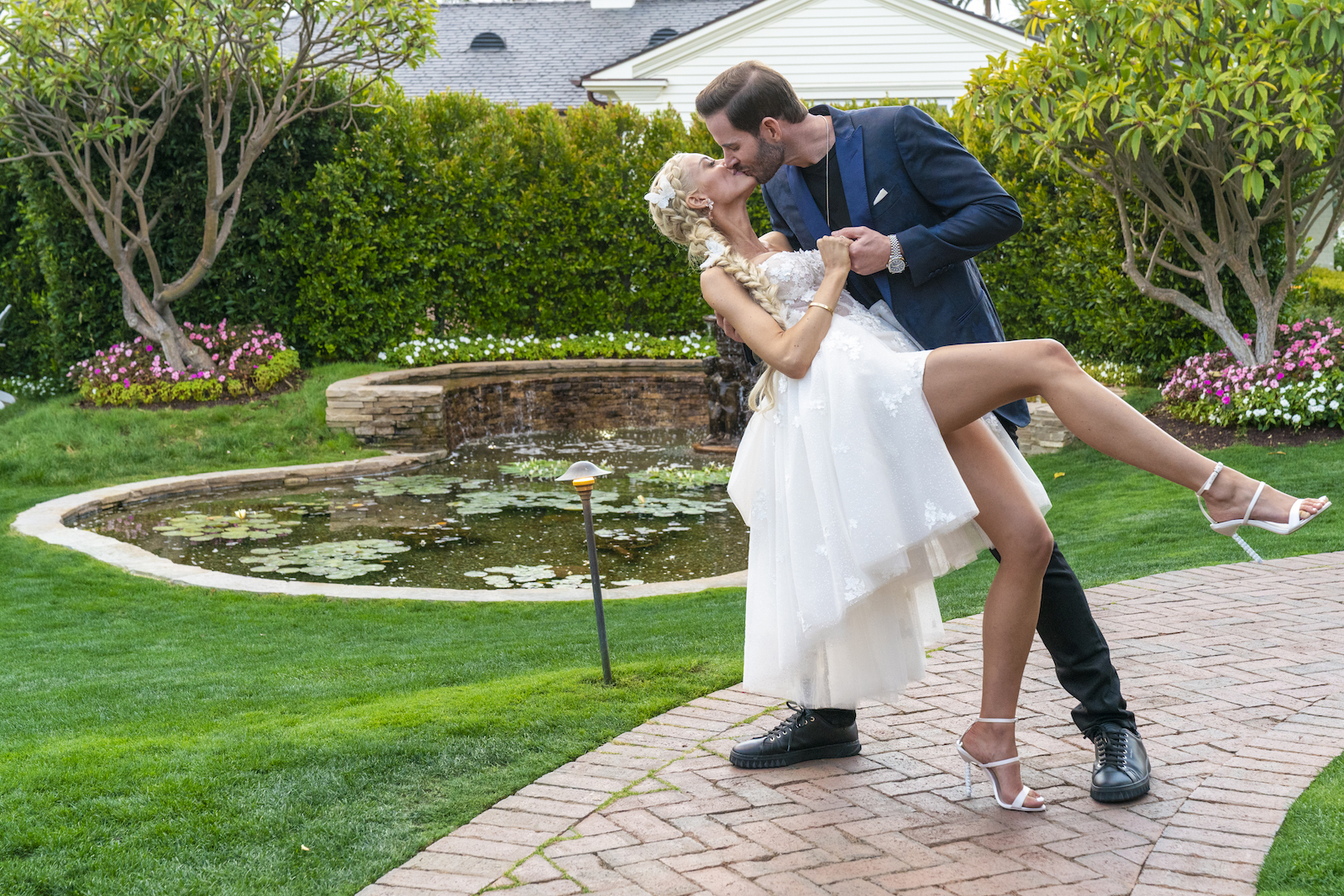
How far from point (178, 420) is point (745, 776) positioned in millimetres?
9954

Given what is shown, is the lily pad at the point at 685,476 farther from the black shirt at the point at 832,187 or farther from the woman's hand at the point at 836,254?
the woman's hand at the point at 836,254

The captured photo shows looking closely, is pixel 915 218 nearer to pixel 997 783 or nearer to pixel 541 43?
pixel 997 783

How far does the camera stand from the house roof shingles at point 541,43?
73.2ft

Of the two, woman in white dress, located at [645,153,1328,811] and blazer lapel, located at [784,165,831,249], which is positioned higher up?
blazer lapel, located at [784,165,831,249]

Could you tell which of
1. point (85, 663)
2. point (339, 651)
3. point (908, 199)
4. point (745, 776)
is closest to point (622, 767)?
point (745, 776)

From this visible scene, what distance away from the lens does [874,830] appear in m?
2.82

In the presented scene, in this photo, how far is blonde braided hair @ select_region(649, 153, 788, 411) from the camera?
2.95 m

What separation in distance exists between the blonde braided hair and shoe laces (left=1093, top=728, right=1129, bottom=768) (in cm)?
124

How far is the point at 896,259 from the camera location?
9.53ft

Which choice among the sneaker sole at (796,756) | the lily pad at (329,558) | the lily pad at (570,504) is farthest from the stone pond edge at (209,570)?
the sneaker sole at (796,756)

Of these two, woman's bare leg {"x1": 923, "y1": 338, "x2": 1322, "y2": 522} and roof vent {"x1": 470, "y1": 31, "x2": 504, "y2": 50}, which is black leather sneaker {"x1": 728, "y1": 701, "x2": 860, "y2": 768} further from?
roof vent {"x1": 470, "y1": 31, "x2": 504, "y2": 50}

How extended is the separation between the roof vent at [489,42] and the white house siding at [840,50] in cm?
452

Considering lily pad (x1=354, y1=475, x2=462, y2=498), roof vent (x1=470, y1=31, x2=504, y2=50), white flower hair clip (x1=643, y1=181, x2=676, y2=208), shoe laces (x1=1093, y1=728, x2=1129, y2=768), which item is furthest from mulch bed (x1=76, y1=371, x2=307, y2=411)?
roof vent (x1=470, y1=31, x2=504, y2=50)

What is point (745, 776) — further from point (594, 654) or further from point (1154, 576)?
point (1154, 576)
